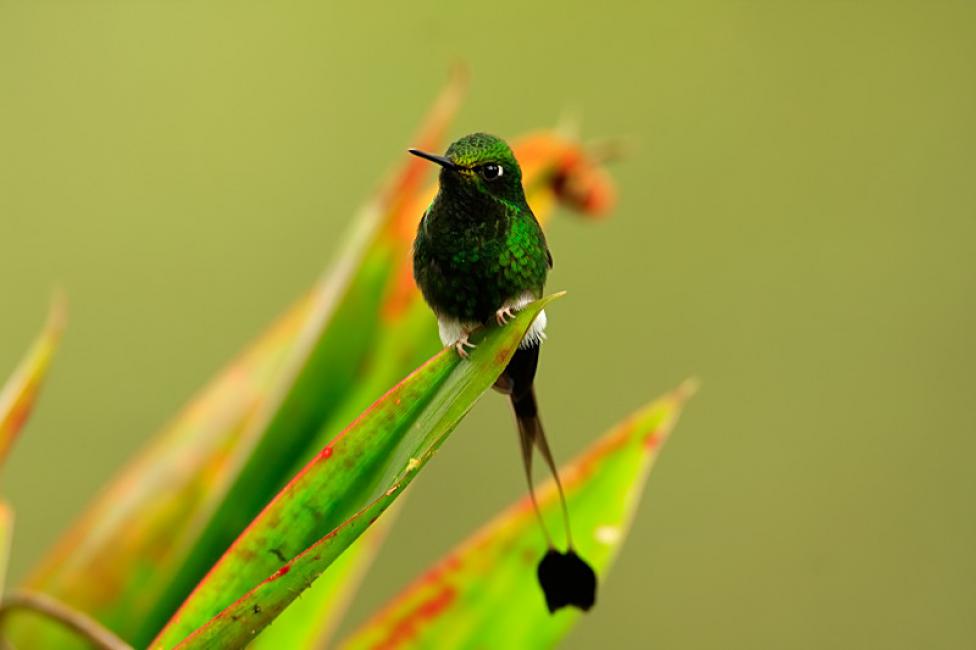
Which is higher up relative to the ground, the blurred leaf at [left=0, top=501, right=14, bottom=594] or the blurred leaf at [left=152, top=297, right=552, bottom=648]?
the blurred leaf at [left=152, top=297, right=552, bottom=648]

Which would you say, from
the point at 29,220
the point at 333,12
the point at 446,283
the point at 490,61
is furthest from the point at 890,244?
the point at 446,283

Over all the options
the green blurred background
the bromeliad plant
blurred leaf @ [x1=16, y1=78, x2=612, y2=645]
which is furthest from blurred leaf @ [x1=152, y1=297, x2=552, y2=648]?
the green blurred background

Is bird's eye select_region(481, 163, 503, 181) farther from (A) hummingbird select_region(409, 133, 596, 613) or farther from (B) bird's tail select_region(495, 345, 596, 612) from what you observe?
(B) bird's tail select_region(495, 345, 596, 612)

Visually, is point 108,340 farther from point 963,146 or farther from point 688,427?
point 963,146

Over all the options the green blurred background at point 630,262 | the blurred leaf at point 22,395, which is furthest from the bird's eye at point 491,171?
the green blurred background at point 630,262

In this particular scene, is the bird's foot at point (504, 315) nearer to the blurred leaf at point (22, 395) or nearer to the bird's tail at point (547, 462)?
the bird's tail at point (547, 462)
